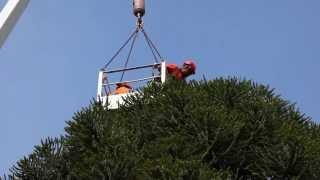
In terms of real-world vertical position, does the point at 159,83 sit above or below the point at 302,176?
above

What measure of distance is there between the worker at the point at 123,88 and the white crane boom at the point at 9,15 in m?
9.81

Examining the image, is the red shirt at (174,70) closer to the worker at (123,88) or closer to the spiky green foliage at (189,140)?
the worker at (123,88)

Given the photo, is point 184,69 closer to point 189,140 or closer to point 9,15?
point 189,140

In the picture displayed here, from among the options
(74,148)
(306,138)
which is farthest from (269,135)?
(74,148)

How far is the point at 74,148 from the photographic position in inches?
507

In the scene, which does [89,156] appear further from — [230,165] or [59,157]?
[230,165]

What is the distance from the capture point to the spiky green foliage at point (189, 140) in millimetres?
11688

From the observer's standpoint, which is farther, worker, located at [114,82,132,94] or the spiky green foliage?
worker, located at [114,82,132,94]

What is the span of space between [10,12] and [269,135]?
8664 millimetres

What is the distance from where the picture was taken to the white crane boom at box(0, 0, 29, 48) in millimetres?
5375

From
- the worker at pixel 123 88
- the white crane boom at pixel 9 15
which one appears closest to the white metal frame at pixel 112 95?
the worker at pixel 123 88

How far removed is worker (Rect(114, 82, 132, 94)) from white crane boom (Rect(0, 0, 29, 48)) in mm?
9815

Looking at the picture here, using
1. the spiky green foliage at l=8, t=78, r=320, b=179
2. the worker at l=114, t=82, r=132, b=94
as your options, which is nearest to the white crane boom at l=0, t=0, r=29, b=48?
the spiky green foliage at l=8, t=78, r=320, b=179

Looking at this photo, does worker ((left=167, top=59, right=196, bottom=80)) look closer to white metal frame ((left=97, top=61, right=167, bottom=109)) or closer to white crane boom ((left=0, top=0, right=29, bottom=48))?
white metal frame ((left=97, top=61, right=167, bottom=109))
